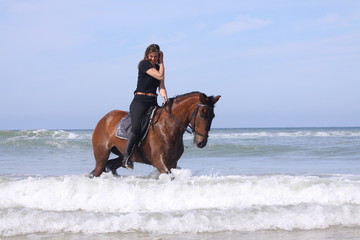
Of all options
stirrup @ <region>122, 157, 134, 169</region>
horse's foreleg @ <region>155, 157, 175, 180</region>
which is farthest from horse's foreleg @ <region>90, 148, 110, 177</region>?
horse's foreleg @ <region>155, 157, 175, 180</region>

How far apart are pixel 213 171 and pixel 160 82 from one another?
14.3 ft

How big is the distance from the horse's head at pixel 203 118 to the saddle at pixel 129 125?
734 millimetres

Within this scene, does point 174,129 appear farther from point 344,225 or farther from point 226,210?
point 344,225

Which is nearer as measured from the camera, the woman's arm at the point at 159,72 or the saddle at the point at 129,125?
the woman's arm at the point at 159,72

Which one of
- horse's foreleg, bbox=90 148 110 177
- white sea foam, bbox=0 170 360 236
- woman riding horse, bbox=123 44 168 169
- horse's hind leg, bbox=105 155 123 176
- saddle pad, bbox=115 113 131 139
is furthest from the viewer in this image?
horse's hind leg, bbox=105 155 123 176

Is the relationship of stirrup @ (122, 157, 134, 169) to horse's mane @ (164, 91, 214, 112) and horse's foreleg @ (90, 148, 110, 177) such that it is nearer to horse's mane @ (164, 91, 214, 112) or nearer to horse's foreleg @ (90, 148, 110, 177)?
horse's foreleg @ (90, 148, 110, 177)

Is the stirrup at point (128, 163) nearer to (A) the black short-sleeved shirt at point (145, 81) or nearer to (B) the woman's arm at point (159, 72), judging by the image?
(A) the black short-sleeved shirt at point (145, 81)

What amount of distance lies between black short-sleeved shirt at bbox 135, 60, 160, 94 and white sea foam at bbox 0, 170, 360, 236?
132cm

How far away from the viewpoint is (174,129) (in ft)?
23.3

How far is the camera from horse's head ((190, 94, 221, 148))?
682cm

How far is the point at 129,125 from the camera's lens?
7.47m

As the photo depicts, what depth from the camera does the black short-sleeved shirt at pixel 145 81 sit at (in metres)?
7.22

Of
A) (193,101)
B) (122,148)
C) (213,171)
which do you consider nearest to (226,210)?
(193,101)

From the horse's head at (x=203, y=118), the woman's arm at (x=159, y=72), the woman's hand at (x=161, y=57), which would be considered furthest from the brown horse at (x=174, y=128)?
the woman's hand at (x=161, y=57)
